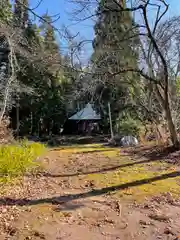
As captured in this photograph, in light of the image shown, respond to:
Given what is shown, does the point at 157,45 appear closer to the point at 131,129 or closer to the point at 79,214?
the point at 131,129

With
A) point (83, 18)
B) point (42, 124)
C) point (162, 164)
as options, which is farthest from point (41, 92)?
point (162, 164)

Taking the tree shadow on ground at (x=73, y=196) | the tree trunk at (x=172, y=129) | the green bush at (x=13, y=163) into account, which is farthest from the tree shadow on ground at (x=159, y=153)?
the green bush at (x=13, y=163)

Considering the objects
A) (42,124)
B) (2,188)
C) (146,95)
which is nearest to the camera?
(2,188)

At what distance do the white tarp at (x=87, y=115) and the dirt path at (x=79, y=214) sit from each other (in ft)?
47.1

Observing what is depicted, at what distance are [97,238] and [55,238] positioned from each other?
460 millimetres

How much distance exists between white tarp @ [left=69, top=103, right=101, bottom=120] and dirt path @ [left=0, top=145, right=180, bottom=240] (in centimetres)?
A: 1436

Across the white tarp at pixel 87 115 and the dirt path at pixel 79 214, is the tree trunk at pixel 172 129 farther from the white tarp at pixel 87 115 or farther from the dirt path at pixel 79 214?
the white tarp at pixel 87 115

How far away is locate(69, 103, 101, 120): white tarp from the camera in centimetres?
1950

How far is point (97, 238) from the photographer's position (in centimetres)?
292

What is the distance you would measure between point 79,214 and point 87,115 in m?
17.0

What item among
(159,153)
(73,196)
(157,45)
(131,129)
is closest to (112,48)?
(157,45)

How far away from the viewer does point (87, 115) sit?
67.4 feet

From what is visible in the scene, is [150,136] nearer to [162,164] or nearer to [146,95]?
[146,95]

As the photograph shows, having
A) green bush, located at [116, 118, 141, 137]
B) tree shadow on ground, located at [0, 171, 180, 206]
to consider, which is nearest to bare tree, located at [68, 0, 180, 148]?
green bush, located at [116, 118, 141, 137]
